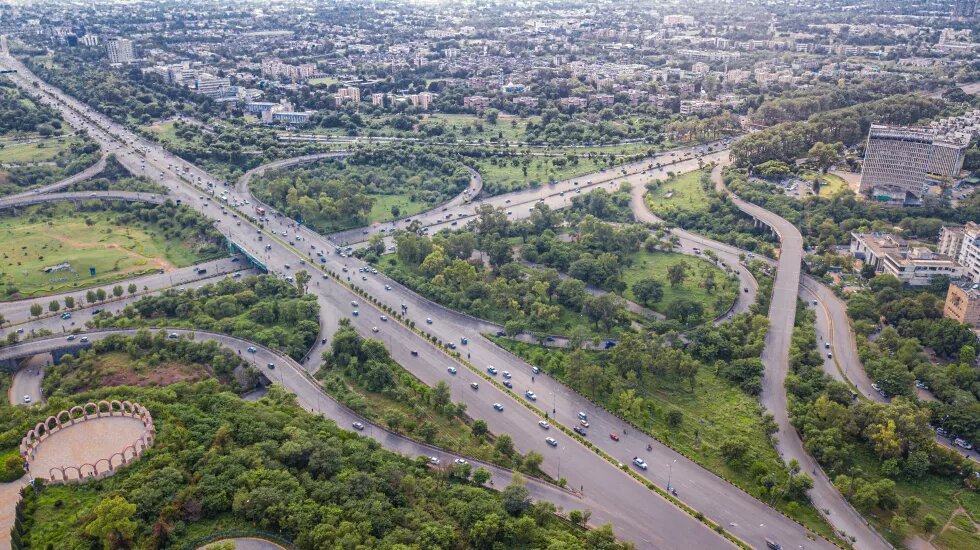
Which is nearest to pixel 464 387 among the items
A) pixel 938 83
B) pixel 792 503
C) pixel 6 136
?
pixel 792 503

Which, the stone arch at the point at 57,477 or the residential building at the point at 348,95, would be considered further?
the residential building at the point at 348,95

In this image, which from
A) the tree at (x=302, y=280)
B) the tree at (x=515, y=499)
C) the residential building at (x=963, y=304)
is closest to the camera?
the tree at (x=515, y=499)

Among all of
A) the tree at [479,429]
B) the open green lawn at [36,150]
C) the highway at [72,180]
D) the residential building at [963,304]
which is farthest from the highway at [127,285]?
the residential building at [963,304]

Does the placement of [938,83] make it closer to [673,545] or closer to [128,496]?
[673,545]

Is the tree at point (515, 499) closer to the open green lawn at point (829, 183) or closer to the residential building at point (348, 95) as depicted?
the open green lawn at point (829, 183)

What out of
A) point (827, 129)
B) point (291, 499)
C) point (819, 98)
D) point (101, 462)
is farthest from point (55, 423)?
point (819, 98)

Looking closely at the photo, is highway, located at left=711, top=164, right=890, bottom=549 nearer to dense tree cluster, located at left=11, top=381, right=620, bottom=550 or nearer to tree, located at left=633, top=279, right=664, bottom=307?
tree, located at left=633, top=279, right=664, bottom=307

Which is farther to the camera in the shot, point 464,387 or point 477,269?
point 477,269

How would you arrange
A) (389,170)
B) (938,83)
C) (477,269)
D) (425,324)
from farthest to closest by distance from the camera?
(938,83) < (389,170) < (477,269) < (425,324)
